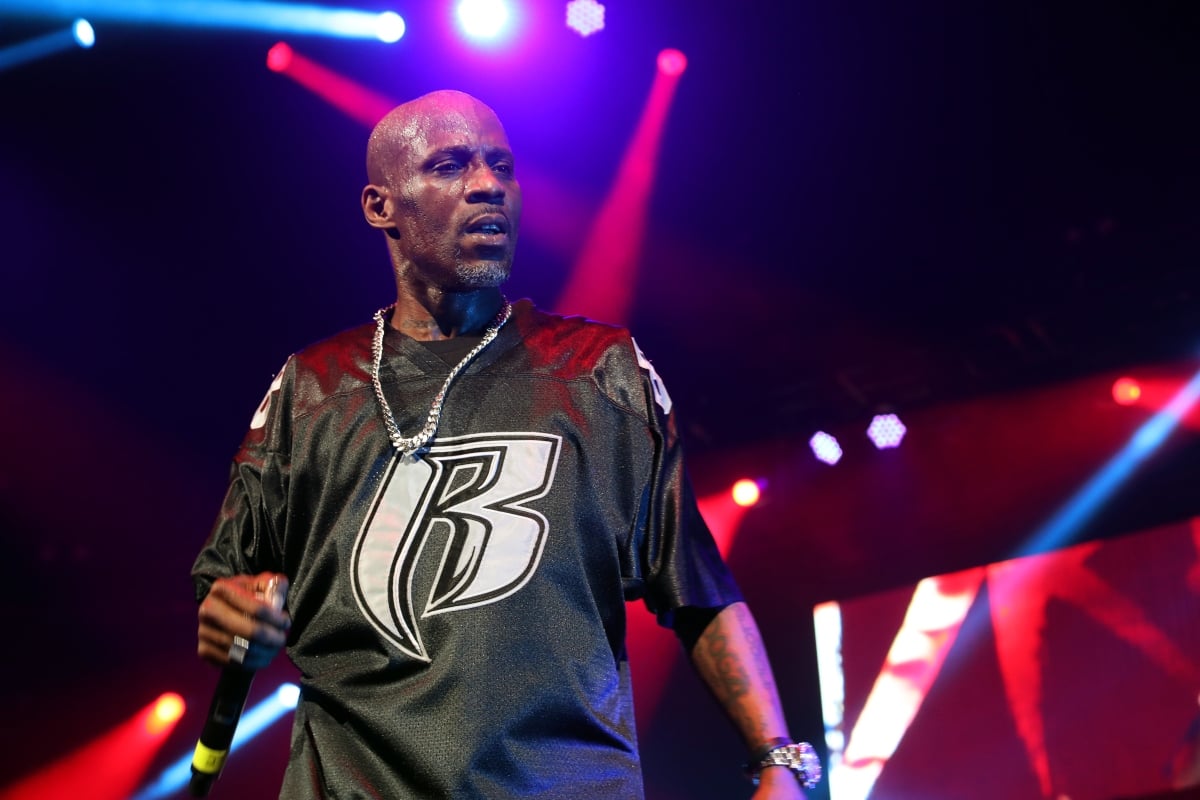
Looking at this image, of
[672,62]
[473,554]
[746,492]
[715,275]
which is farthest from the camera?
[746,492]

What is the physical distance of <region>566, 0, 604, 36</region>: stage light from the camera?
5250 mm

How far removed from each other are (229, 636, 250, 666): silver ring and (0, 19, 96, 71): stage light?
13.8 feet

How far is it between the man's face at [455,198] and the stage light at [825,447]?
15.8ft

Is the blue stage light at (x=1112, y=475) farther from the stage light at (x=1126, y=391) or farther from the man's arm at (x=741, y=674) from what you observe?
the man's arm at (x=741, y=674)

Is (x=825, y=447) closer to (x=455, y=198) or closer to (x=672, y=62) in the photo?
(x=672, y=62)

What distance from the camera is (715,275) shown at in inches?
253

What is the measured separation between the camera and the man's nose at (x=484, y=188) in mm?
2176

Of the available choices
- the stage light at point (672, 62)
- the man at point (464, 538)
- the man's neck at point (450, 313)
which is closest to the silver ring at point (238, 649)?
the man at point (464, 538)

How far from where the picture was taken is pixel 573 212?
6090 mm

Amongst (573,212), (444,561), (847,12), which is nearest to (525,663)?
(444,561)

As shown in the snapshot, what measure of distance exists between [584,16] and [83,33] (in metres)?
2.15

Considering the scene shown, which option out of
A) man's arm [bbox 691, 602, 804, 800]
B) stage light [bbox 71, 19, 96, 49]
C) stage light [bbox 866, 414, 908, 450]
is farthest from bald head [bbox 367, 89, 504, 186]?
stage light [bbox 866, 414, 908, 450]

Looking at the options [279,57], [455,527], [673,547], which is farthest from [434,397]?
[279,57]

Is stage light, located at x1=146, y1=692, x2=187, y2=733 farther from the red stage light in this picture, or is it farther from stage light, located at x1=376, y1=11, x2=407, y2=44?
stage light, located at x1=376, y1=11, x2=407, y2=44
